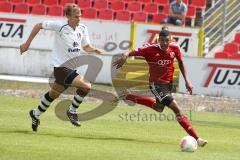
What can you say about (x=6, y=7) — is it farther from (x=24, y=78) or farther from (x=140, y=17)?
(x=24, y=78)

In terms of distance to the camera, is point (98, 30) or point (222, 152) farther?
point (98, 30)

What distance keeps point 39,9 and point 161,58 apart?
57.5 feet

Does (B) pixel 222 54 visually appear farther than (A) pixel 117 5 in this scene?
No

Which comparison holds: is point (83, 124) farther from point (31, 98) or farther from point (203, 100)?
point (203, 100)

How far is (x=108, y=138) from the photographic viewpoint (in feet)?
46.6

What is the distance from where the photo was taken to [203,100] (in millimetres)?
Answer: 24141

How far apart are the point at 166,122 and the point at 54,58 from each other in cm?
465

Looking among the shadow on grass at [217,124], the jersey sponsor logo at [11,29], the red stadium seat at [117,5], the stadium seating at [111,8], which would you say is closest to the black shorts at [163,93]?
the shadow on grass at [217,124]

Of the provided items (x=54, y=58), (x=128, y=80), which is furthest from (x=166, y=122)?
(x=128, y=80)

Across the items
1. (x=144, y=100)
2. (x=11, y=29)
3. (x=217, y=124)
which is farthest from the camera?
(x=11, y=29)

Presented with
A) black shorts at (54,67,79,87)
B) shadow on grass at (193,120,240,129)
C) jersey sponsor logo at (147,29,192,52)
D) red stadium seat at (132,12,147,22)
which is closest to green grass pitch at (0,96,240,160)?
shadow on grass at (193,120,240,129)

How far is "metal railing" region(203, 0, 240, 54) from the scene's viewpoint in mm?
29811

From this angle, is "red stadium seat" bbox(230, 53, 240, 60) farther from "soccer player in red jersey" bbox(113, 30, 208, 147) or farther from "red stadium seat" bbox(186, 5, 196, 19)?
"soccer player in red jersey" bbox(113, 30, 208, 147)

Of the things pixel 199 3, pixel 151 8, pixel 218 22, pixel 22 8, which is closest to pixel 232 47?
pixel 218 22
